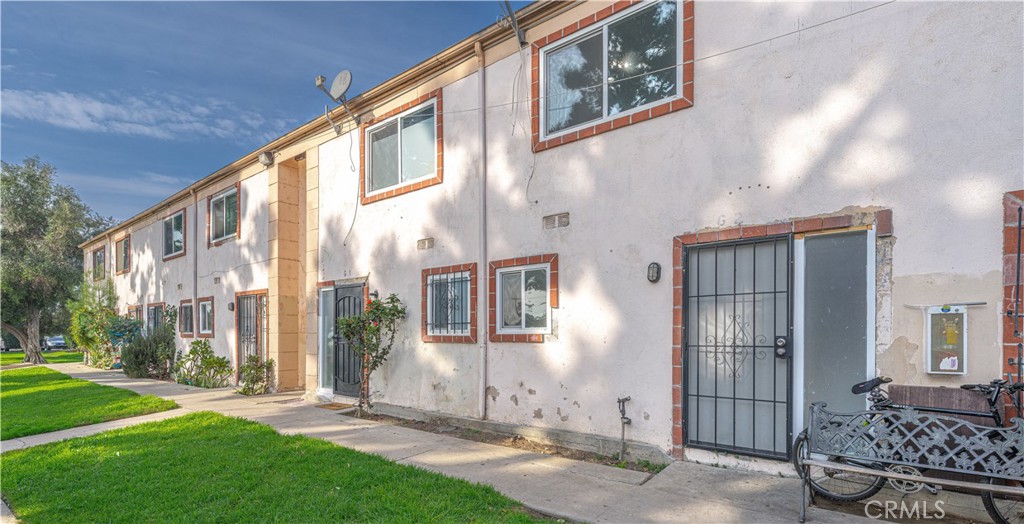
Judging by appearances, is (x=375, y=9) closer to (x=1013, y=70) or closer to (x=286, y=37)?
(x=286, y=37)

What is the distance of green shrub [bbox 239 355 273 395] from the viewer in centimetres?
1080

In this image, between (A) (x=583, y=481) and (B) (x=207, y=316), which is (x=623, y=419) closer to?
(A) (x=583, y=481)

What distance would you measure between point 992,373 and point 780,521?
6.13 feet

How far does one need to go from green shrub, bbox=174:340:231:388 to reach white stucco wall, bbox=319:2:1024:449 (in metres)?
6.82

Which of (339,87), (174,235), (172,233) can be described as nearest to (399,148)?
(339,87)

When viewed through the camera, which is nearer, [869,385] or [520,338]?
[869,385]

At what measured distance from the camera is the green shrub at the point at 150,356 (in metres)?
14.8

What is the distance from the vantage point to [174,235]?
16.2m

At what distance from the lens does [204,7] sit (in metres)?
8.52

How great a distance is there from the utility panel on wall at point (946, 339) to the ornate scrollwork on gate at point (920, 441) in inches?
15.8

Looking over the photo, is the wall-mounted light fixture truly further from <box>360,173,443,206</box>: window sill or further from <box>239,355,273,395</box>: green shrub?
<box>239,355,273,395</box>: green shrub

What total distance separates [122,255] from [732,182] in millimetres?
23786

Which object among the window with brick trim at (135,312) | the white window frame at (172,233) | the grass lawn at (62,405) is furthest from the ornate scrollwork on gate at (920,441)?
the window with brick trim at (135,312)

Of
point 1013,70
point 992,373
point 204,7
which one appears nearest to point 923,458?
point 992,373
